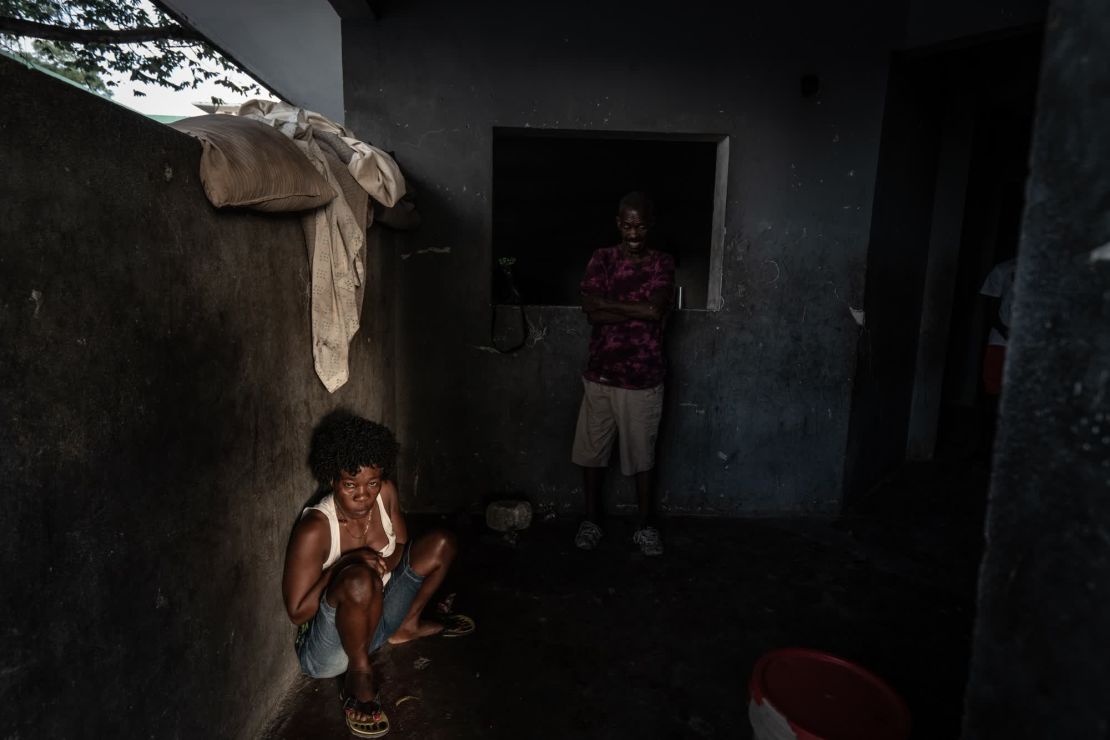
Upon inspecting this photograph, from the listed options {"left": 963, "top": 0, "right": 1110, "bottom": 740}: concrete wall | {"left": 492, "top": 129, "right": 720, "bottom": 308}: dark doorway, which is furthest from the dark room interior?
{"left": 492, "top": 129, "right": 720, "bottom": 308}: dark doorway

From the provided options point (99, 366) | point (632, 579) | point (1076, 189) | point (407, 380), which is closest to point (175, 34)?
point (407, 380)

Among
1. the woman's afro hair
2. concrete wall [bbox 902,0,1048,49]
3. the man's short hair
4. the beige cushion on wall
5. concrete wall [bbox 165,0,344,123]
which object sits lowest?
the woman's afro hair

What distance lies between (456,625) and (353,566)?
79 cm

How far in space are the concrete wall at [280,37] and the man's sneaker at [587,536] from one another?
3.39 metres

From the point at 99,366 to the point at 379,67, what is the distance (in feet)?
9.53

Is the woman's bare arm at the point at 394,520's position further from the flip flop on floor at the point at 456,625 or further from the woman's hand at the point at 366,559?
the flip flop on floor at the point at 456,625

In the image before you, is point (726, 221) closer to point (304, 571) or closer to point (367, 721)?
point (304, 571)

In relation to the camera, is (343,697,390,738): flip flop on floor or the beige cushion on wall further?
(343,697,390,738): flip flop on floor

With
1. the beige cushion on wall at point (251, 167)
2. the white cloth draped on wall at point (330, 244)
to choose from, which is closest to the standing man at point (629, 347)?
the white cloth draped on wall at point (330, 244)

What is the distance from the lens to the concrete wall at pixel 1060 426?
25.0 inches

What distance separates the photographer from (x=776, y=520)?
4.10 metres

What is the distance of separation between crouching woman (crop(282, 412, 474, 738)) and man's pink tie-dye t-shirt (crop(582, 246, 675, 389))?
144 centimetres

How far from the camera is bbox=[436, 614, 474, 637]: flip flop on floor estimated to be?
2707 millimetres

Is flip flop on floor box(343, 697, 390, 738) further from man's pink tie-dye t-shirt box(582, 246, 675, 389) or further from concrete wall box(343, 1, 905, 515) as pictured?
man's pink tie-dye t-shirt box(582, 246, 675, 389)
